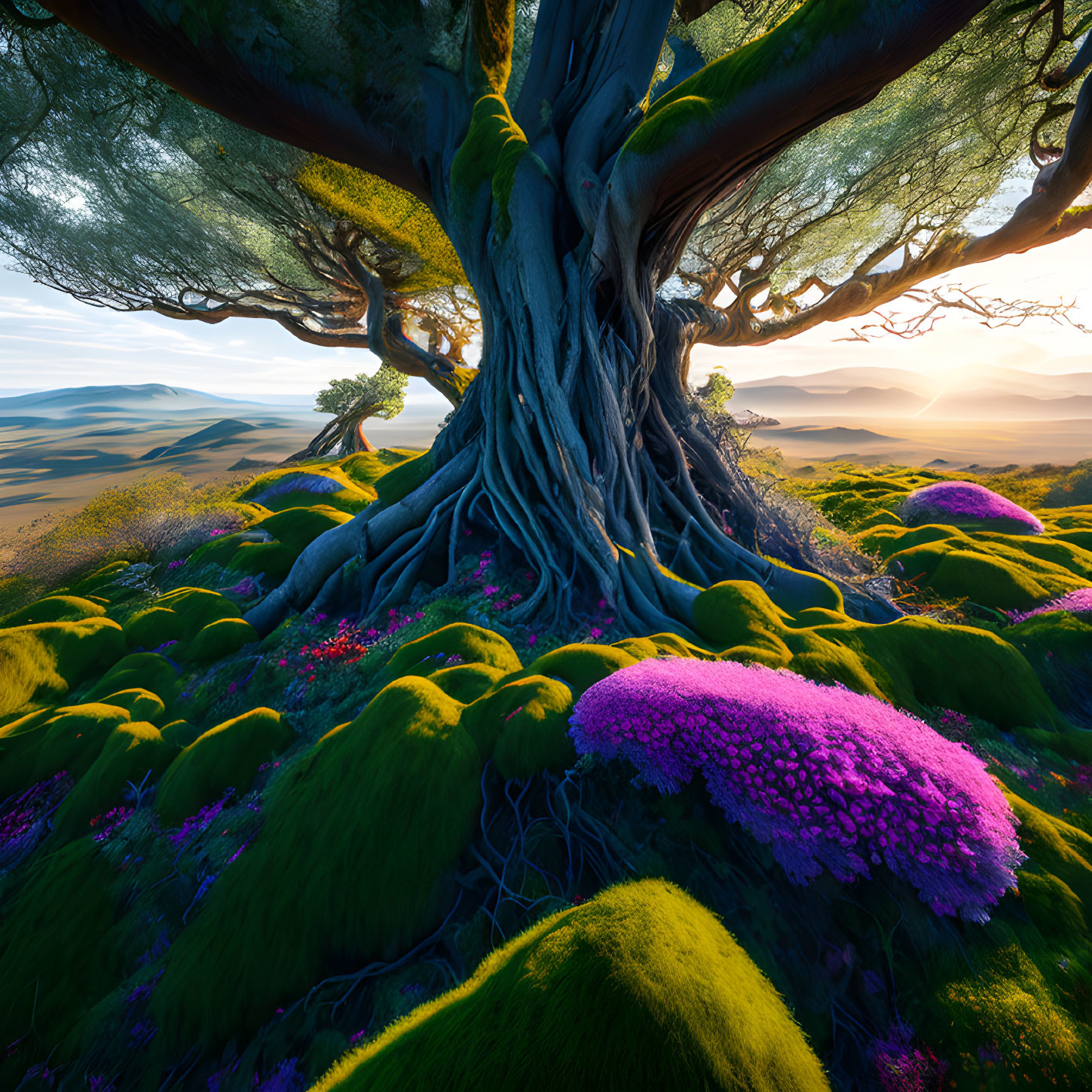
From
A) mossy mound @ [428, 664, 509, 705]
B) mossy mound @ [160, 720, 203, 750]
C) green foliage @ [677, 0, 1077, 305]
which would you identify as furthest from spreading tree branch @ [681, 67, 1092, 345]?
mossy mound @ [160, 720, 203, 750]

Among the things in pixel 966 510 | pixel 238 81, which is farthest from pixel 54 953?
pixel 966 510

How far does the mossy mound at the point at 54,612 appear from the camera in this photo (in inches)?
186

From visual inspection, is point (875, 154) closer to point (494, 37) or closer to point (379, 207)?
point (494, 37)

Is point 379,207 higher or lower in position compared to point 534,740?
higher

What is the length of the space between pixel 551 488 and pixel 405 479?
7.72 feet

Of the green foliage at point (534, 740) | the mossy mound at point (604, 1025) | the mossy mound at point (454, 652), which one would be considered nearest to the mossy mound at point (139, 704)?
the mossy mound at point (454, 652)

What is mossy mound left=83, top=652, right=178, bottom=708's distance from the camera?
3.97m

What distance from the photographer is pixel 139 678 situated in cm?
412

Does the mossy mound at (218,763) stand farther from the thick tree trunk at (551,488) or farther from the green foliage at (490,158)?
the green foliage at (490,158)

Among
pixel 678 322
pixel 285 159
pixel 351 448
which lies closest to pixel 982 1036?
pixel 678 322

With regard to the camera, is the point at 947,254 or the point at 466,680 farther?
the point at 947,254

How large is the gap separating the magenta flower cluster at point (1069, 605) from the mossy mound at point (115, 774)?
715cm

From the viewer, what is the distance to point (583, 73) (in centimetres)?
554

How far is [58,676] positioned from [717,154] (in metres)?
7.20
